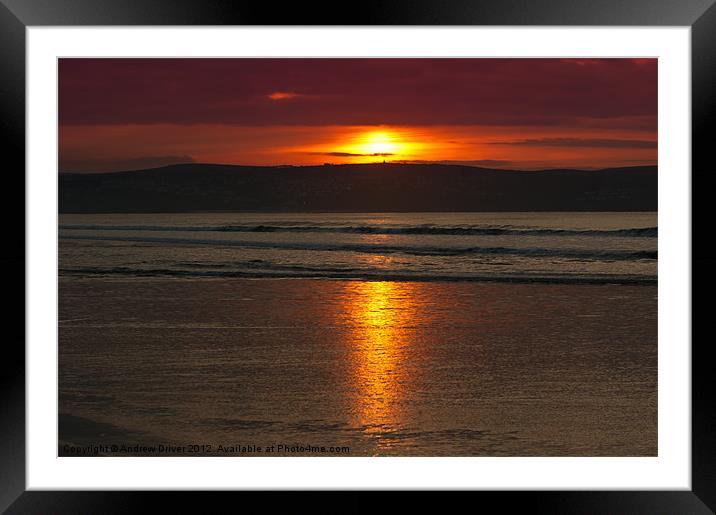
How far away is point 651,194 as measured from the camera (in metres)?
19.6

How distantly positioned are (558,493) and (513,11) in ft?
4.01

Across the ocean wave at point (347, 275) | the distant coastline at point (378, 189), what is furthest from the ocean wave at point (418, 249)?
the distant coastline at point (378, 189)

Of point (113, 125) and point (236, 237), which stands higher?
point (113, 125)

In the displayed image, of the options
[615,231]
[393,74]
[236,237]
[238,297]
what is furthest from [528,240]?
[393,74]

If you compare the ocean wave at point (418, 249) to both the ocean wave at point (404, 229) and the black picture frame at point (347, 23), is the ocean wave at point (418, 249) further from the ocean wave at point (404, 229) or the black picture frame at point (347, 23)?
the black picture frame at point (347, 23)

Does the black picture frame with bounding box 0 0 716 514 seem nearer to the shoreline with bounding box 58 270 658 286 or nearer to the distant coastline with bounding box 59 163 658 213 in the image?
the shoreline with bounding box 58 270 658 286

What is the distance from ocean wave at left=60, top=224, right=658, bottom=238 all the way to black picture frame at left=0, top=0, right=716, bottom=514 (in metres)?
13.2

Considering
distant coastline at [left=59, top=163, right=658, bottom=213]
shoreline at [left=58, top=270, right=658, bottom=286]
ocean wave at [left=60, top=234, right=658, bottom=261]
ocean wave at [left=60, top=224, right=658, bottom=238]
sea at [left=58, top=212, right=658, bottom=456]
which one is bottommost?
sea at [left=58, top=212, right=658, bottom=456]

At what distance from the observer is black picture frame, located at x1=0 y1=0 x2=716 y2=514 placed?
2086mm

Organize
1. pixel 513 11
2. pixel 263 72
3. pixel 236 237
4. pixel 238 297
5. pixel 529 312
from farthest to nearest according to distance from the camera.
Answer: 1. pixel 263 72
2. pixel 236 237
3. pixel 238 297
4. pixel 529 312
5. pixel 513 11

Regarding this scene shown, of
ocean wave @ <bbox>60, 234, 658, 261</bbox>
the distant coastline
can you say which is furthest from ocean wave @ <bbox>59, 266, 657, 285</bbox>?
the distant coastline

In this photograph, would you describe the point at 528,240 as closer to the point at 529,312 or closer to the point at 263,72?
the point at 529,312

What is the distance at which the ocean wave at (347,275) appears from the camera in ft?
30.7

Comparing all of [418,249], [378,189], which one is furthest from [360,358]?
[378,189]
